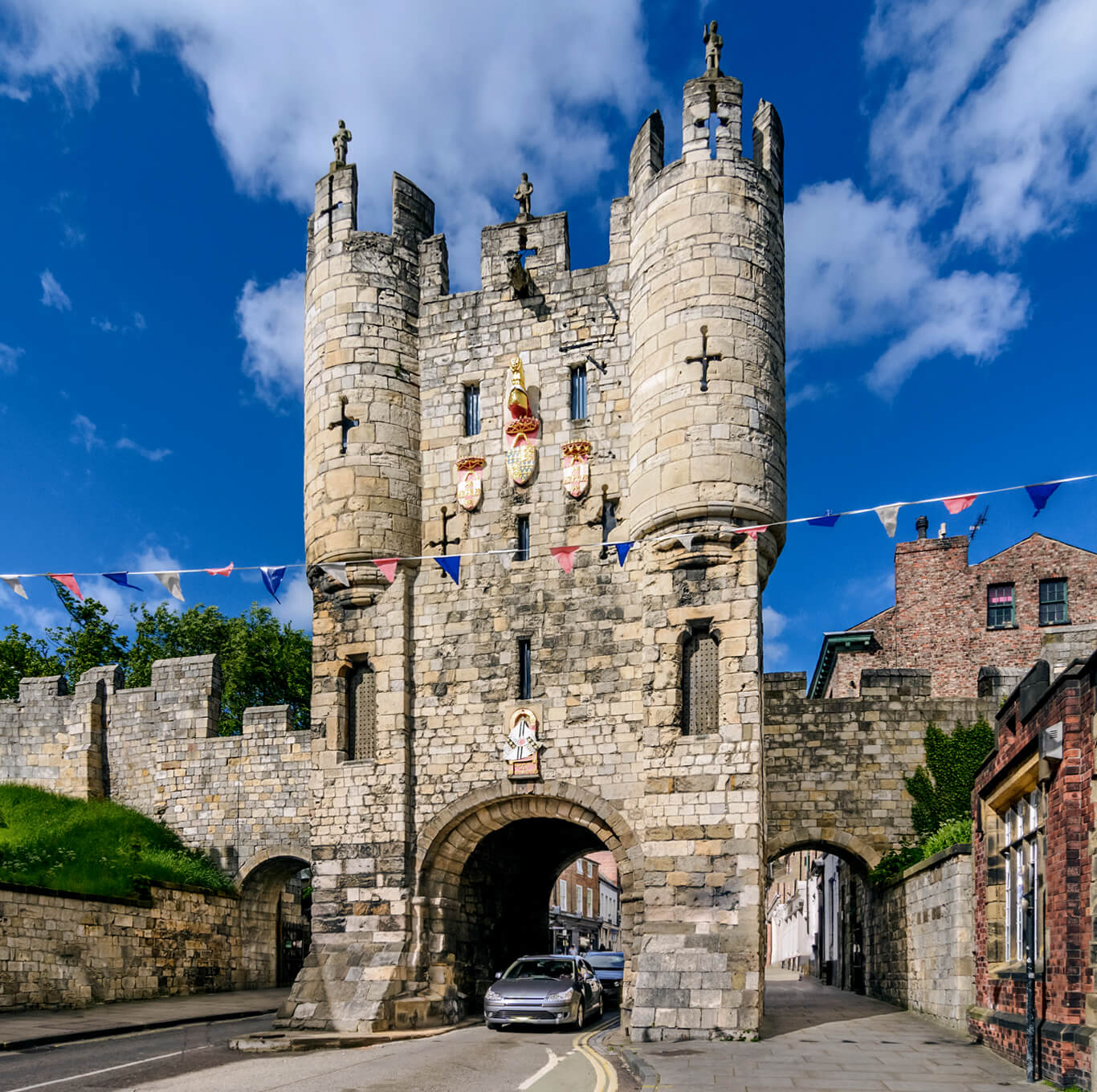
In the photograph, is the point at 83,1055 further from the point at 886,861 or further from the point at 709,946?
the point at 886,861

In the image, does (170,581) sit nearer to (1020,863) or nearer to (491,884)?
(491,884)

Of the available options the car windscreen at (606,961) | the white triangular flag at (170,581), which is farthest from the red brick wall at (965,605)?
the white triangular flag at (170,581)

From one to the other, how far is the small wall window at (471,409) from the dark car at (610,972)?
31.2ft

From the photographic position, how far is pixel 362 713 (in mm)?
18297

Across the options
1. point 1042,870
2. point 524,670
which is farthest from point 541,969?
point 1042,870

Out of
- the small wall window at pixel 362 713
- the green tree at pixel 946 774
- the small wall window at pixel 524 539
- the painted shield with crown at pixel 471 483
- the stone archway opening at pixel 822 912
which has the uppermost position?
the painted shield with crown at pixel 471 483

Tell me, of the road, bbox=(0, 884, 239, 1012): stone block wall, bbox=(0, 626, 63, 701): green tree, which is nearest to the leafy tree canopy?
bbox=(0, 626, 63, 701): green tree

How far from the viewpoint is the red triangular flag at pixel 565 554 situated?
16.8 meters

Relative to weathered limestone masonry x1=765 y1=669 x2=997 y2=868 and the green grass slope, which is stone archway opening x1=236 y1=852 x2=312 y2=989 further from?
weathered limestone masonry x1=765 y1=669 x2=997 y2=868

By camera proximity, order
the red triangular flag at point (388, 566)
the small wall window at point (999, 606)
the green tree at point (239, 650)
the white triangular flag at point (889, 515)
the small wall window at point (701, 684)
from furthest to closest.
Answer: the green tree at point (239, 650) → the small wall window at point (999, 606) → the red triangular flag at point (388, 566) → the small wall window at point (701, 684) → the white triangular flag at point (889, 515)

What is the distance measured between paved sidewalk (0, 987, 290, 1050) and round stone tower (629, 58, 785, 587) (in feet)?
31.7

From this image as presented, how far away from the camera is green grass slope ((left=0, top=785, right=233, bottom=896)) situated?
19.5m

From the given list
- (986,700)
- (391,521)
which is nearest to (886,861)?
(986,700)

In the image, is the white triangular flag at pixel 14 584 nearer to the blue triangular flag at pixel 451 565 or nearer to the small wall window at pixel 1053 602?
the blue triangular flag at pixel 451 565
